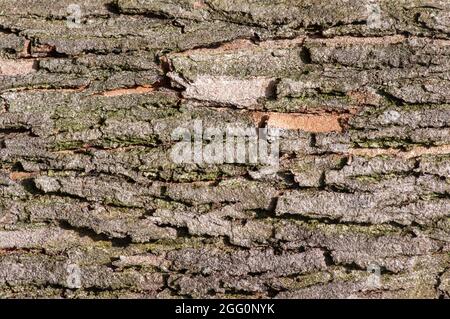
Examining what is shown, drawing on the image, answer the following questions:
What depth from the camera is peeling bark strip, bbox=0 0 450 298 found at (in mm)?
2045

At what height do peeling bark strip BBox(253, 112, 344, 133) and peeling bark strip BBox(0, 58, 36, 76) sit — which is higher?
peeling bark strip BBox(0, 58, 36, 76)

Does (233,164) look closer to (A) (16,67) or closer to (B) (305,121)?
(B) (305,121)

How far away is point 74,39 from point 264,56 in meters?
0.70

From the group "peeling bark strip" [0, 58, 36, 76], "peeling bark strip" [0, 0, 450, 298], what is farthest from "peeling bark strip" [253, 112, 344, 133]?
"peeling bark strip" [0, 58, 36, 76]

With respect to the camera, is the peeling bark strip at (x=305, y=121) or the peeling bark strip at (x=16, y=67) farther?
the peeling bark strip at (x=16, y=67)

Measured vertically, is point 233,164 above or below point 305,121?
below

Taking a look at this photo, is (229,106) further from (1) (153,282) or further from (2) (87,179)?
(1) (153,282)

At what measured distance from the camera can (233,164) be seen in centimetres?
206

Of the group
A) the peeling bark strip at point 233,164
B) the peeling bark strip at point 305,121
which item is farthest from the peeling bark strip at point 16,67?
the peeling bark strip at point 305,121

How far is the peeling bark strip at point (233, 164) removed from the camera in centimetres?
204

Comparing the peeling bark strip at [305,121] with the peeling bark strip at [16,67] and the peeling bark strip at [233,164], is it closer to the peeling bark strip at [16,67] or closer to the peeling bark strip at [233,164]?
the peeling bark strip at [233,164]

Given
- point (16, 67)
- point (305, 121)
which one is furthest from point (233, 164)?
point (16, 67)

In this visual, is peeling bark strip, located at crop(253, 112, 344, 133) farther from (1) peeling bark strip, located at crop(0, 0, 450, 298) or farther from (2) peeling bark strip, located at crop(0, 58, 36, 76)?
(2) peeling bark strip, located at crop(0, 58, 36, 76)

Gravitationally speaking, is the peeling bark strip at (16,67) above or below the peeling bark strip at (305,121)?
above
